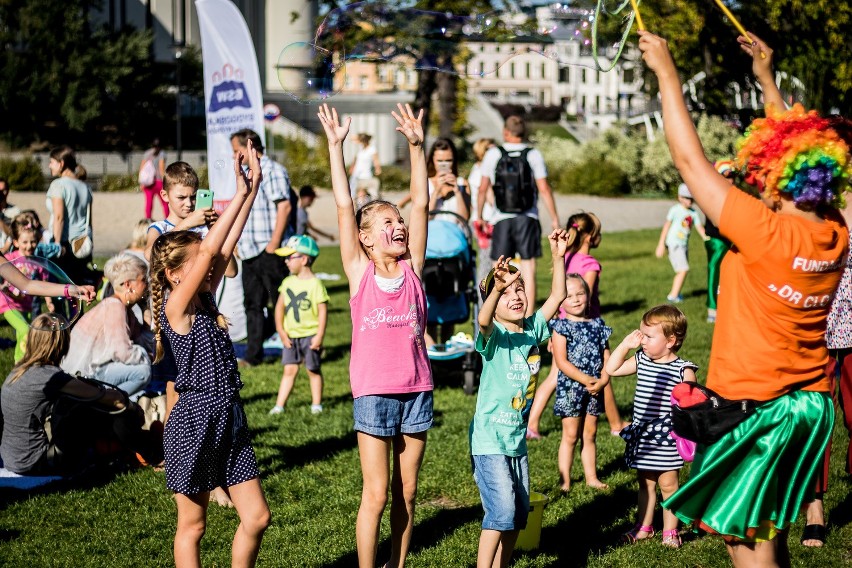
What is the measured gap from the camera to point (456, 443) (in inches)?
289

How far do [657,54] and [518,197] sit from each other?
6.55 m

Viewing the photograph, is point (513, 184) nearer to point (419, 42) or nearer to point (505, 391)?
point (419, 42)

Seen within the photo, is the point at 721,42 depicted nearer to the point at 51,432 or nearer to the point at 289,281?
the point at 289,281

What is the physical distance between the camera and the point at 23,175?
2950 cm

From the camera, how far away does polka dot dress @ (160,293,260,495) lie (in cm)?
419

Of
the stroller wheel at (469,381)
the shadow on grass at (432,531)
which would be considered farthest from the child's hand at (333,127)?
the stroller wheel at (469,381)

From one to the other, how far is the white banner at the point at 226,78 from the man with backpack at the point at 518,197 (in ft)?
10.5

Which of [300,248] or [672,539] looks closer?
[672,539]

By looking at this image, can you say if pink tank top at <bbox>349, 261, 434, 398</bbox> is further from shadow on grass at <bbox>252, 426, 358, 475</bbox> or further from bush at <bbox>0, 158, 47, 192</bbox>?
bush at <bbox>0, 158, 47, 192</bbox>

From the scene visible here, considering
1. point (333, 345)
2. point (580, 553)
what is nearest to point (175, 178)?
point (580, 553)

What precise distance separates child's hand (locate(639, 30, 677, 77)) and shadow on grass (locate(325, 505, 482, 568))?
3033 millimetres

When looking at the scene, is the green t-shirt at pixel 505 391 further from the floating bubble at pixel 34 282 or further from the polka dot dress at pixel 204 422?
the floating bubble at pixel 34 282

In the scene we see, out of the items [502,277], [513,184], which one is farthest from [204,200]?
[513,184]

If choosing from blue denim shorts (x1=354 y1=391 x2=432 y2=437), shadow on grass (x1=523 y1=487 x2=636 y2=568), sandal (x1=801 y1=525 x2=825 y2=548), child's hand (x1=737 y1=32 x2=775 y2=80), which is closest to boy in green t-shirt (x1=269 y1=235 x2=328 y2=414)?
shadow on grass (x1=523 y1=487 x2=636 y2=568)
